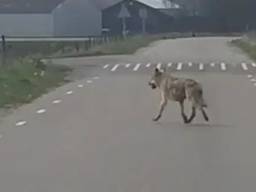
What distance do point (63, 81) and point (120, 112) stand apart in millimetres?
9484

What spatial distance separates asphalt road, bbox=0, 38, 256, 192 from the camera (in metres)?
10.2

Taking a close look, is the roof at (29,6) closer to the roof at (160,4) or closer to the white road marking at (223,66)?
the roof at (160,4)

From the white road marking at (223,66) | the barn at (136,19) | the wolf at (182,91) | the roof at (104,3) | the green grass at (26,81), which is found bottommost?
the barn at (136,19)

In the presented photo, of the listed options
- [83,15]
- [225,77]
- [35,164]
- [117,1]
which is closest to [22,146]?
[35,164]

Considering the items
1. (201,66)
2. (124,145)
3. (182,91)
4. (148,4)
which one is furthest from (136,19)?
(124,145)

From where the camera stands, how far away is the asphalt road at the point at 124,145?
10227mm

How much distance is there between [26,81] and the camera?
24141 millimetres

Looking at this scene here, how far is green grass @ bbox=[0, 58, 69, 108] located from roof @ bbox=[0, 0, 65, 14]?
7345 centimetres

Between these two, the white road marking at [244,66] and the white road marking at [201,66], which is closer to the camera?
the white road marking at [244,66]

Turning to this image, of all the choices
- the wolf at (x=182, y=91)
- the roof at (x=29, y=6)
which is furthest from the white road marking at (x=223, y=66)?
the roof at (x=29, y=6)

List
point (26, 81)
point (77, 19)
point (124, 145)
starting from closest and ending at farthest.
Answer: point (124, 145), point (26, 81), point (77, 19)

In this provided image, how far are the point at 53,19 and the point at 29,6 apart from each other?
232 inches

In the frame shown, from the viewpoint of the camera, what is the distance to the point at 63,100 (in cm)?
2031

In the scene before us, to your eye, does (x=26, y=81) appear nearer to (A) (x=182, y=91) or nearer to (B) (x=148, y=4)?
(A) (x=182, y=91)
